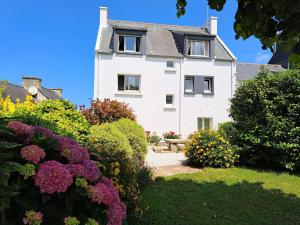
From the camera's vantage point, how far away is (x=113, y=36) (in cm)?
2412

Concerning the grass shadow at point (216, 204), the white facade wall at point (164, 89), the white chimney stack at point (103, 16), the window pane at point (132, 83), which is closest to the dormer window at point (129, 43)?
the white facade wall at point (164, 89)

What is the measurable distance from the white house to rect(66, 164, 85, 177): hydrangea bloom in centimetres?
2093

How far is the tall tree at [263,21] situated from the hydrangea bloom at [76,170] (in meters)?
1.85

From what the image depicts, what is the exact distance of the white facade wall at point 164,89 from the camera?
23.6 meters

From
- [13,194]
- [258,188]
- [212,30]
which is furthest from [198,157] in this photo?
[212,30]

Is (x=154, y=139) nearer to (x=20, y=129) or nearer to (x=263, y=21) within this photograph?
(x=263, y=21)

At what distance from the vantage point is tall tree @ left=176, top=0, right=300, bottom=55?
273 centimetres

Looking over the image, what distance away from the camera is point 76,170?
104 inches

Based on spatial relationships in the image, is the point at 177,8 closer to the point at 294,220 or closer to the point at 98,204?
the point at 98,204

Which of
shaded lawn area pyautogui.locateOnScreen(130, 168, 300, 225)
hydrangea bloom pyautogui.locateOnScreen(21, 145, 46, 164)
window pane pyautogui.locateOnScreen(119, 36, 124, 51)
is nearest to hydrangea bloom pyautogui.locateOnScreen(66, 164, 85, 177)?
hydrangea bloom pyautogui.locateOnScreen(21, 145, 46, 164)

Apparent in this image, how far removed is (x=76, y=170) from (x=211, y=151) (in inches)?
343

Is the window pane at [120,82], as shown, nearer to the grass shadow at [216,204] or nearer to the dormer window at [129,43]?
the dormer window at [129,43]

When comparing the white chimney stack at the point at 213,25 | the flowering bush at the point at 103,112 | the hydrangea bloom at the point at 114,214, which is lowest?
the hydrangea bloom at the point at 114,214

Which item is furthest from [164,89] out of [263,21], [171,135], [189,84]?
[263,21]
